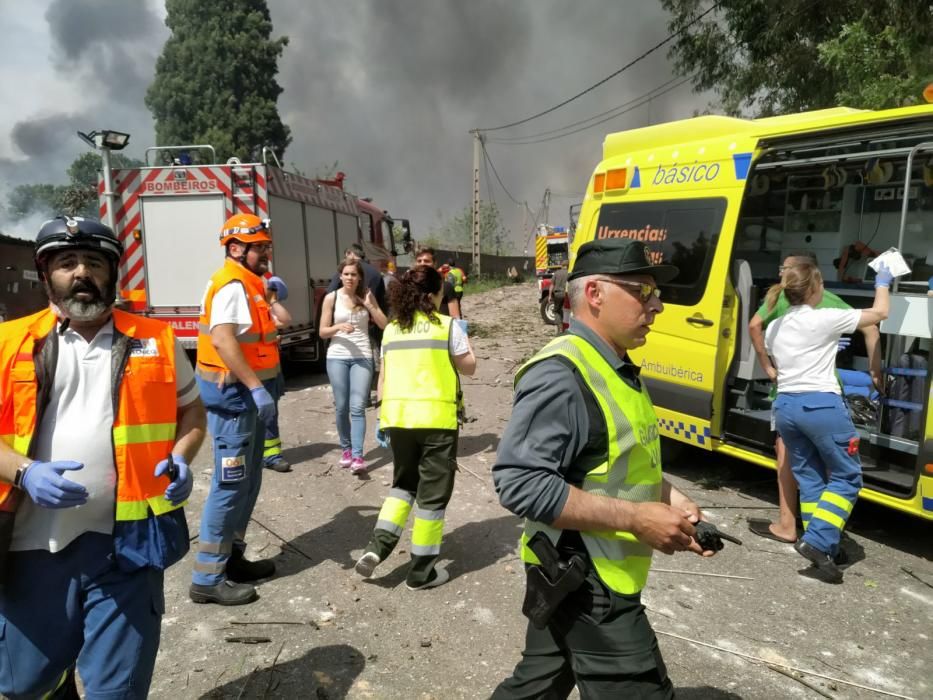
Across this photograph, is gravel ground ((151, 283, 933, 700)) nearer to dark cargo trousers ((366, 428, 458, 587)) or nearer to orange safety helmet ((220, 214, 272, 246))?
dark cargo trousers ((366, 428, 458, 587))

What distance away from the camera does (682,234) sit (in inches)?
210

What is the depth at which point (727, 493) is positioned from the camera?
17.7 ft

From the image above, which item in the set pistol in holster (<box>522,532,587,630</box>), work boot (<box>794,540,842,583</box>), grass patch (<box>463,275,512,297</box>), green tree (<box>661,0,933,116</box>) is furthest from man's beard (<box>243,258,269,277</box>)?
grass patch (<box>463,275,512,297</box>)

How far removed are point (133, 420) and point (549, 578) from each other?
1.32m

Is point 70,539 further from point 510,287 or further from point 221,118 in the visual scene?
point 221,118

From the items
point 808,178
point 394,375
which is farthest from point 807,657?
point 808,178

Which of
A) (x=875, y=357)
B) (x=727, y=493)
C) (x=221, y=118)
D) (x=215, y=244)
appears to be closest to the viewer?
(x=875, y=357)

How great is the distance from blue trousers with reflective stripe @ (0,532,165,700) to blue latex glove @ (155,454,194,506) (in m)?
0.21

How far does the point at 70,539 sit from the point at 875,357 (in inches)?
183

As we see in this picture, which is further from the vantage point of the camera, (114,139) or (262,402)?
(114,139)

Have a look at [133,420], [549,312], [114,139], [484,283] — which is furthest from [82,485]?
[484,283]

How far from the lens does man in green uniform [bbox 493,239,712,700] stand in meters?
1.75

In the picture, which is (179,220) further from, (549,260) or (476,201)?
(476,201)

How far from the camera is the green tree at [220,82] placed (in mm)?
36031
